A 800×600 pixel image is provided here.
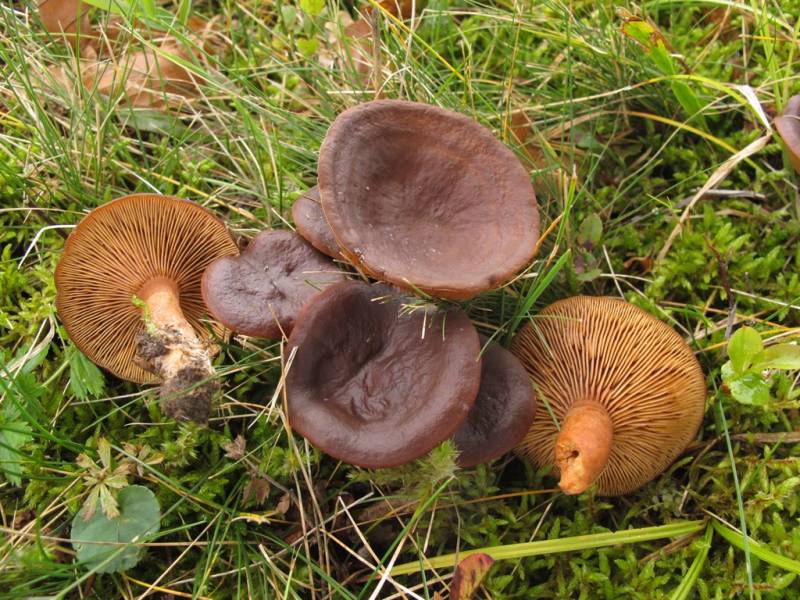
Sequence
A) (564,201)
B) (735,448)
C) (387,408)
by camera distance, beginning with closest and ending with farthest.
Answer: (387,408) → (735,448) → (564,201)

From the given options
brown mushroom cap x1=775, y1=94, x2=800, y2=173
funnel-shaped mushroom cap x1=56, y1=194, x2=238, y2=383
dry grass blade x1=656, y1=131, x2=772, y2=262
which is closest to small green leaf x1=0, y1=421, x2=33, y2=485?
funnel-shaped mushroom cap x1=56, y1=194, x2=238, y2=383

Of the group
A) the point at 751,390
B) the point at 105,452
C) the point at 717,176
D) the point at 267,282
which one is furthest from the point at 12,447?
the point at 717,176

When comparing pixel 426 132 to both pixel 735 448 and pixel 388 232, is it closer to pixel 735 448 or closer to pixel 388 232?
pixel 388 232

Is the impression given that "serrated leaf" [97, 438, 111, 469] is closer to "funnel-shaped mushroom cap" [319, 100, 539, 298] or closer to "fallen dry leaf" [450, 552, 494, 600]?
"funnel-shaped mushroom cap" [319, 100, 539, 298]

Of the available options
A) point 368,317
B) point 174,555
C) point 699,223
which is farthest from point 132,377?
point 699,223

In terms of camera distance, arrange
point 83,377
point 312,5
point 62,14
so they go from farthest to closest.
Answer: point 62,14 < point 312,5 < point 83,377

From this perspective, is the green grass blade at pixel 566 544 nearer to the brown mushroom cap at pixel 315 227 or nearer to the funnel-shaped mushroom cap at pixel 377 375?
the funnel-shaped mushroom cap at pixel 377 375

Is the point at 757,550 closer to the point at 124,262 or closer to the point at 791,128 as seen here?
the point at 791,128
